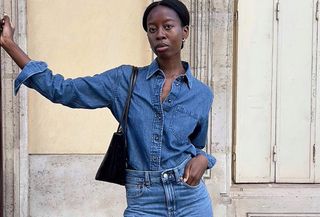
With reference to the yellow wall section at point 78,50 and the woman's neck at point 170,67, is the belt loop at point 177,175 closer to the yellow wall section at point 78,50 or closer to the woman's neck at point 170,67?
the woman's neck at point 170,67

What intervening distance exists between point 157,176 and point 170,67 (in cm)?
48

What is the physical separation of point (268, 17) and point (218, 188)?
63.1 inches

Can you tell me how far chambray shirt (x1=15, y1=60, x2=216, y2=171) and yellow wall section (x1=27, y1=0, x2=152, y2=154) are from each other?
2596 mm

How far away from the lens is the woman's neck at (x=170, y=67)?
2533 millimetres

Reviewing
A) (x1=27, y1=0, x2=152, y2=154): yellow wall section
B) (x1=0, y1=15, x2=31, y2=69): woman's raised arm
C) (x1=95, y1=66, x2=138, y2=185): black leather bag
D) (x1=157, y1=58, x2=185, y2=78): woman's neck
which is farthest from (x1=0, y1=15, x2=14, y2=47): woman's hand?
(x1=27, y1=0, x2=152, y2=154): yellow wall section

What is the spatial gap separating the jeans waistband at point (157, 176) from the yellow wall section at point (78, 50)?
2.66 meters

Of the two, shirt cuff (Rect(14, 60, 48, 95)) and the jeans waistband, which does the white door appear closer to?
the jeans waistband

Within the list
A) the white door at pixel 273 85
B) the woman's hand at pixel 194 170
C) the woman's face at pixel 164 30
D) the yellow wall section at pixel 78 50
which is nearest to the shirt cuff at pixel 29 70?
the woman's face at pixel 164 30

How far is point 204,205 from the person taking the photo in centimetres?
256

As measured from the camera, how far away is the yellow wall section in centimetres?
502

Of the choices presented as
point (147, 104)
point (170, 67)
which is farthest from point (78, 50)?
point (147, 104)

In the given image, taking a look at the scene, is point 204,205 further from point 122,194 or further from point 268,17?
point 268,17

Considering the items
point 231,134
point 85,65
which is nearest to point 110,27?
point 85,65

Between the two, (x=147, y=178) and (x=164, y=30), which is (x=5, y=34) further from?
(x=147, y=178)
